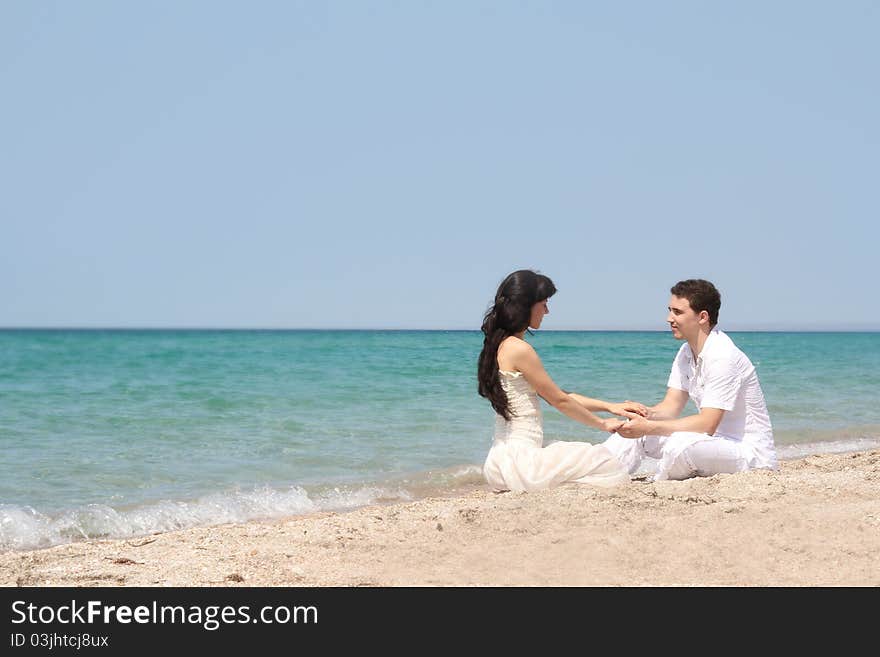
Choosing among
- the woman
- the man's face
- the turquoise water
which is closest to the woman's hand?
the woman

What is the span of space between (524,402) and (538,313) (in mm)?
658

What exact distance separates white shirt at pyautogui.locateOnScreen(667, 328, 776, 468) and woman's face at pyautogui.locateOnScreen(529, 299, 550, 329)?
3.67 feet

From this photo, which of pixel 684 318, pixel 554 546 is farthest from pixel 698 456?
pixel 554 546

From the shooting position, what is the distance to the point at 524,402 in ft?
20.4

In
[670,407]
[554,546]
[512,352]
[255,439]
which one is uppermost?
[512,352]

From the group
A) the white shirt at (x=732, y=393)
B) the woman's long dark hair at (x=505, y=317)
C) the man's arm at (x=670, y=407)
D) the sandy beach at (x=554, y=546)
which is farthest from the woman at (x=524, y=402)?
the white shirt at (x=732, y=393)

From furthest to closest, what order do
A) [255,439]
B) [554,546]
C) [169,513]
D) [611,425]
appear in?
[255,439] < [169,513] < [611,425] < [554,546]

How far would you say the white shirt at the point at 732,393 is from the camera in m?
6.07

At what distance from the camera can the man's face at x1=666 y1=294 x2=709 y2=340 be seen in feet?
20.3

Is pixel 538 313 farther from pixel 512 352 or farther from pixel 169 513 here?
pixel 169 513

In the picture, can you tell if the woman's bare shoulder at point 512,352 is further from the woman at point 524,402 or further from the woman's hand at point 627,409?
the woman's hand at point 627,409

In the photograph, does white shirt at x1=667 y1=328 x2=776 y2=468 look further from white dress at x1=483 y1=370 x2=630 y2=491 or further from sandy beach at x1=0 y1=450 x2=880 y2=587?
white dress at x1=483 y1=370 x2=630 y2=491
